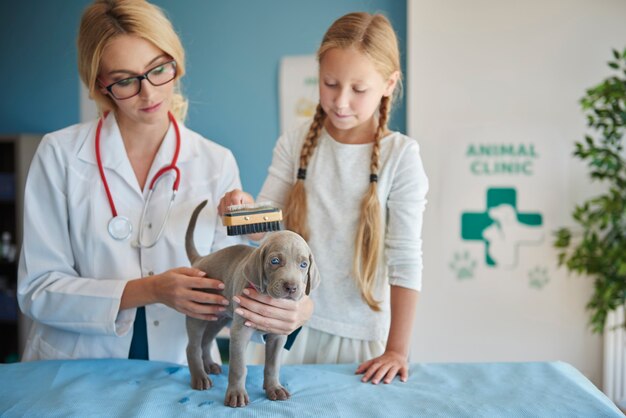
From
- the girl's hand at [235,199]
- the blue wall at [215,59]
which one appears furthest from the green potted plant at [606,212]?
the girl's hand at [235,199]

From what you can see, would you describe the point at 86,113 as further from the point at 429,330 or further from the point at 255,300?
the point at 255,300

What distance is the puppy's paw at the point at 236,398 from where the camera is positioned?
998mm

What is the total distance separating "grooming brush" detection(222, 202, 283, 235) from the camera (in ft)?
3.43

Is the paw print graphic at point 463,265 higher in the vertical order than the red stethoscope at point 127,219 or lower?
lower

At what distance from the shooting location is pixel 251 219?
1054 mm

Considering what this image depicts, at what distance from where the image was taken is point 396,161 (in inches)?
51.6

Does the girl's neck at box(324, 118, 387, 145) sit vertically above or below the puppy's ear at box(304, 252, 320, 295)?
above

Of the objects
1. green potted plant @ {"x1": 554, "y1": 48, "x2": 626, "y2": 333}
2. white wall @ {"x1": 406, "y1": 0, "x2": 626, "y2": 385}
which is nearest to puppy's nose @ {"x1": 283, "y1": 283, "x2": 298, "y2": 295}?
green potted plant @ {"x1": 554, "y1": 48, "x2": 626, "y2": 333}

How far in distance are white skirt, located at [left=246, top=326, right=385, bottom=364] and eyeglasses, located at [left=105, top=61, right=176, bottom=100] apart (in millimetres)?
663

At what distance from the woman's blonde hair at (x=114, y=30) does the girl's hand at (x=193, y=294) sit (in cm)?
48

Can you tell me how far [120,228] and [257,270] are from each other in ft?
1.64

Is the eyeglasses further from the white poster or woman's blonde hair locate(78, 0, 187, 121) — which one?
the white poster

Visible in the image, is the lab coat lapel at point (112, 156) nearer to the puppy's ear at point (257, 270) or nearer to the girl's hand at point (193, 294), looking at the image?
the girl's hand at point (193, 294)

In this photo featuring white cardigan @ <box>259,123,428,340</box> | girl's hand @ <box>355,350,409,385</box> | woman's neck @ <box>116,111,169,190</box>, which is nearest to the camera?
girl's hand @ <box>355,350,409,385</box>
